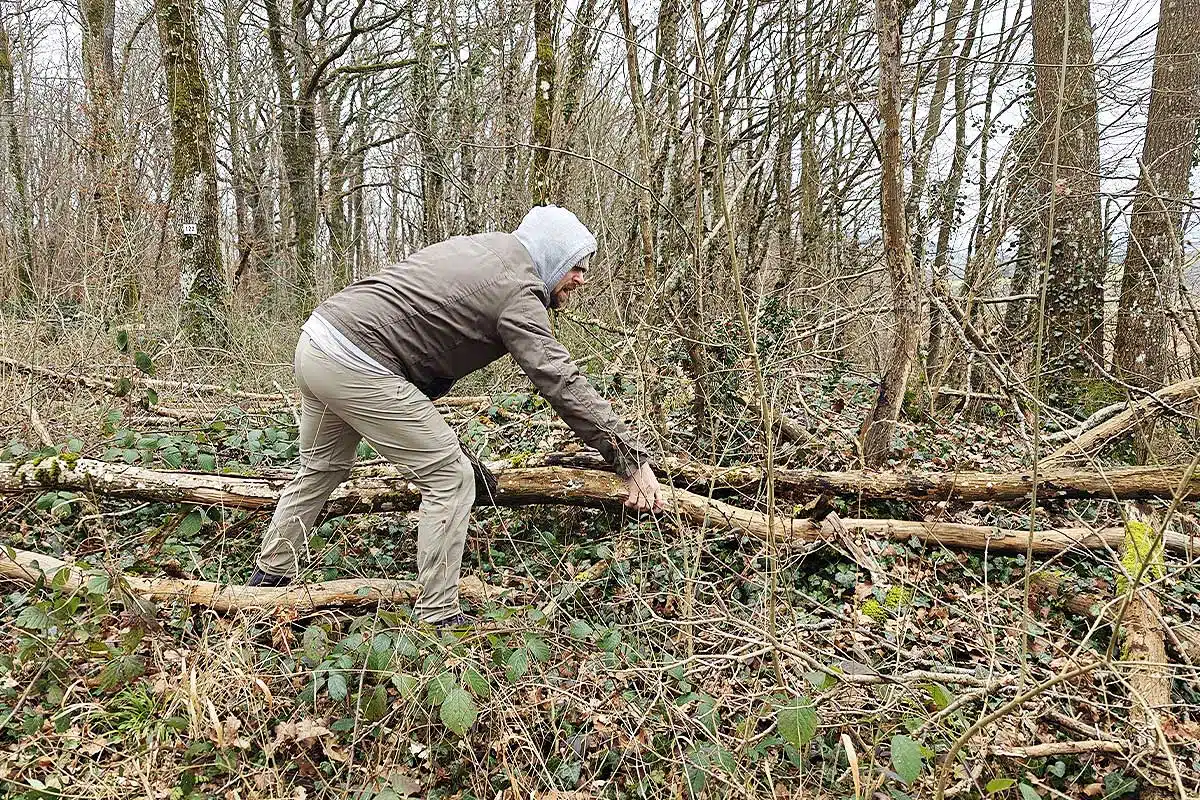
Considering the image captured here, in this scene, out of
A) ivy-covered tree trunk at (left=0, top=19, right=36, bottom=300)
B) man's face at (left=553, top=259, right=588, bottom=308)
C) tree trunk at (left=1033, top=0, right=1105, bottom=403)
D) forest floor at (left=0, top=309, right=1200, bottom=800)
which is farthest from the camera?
ivy-covered tree trunk at (left=0, top=19, right=36, bottom=300)

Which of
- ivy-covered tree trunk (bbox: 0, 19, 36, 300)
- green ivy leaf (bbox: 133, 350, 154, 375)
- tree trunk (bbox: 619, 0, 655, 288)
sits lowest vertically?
green ivy leaf (bbox: 133, 350, 154, 375)

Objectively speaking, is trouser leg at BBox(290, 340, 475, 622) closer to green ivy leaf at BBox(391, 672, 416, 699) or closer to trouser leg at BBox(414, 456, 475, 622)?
trouser leg at BBox(414, 456, 475, 622)

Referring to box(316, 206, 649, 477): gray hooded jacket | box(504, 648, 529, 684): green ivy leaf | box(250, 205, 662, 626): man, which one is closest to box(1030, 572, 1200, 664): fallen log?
box(250, 205, 662, 626): man

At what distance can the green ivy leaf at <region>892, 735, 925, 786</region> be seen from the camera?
205 centimetres

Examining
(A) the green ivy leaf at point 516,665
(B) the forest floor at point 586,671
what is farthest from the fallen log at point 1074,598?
(A) the green ivy leaf at point 516,665

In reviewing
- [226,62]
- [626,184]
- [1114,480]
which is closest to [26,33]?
[226,62]

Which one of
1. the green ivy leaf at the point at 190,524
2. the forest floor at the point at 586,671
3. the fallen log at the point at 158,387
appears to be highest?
the fallen log at the point at 158,387

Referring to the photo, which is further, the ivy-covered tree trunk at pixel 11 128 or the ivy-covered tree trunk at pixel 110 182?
the ivy-covered tree trunk at pixel 11 128

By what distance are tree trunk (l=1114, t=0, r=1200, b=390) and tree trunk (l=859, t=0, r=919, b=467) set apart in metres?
2.69

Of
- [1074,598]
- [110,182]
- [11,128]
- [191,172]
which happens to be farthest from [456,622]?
[11,128]

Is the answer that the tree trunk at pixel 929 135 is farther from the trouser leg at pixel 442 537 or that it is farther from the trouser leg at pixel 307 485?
the trouser leg at pixel 307 485

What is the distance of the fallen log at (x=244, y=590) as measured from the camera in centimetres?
336

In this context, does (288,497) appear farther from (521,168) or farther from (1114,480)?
(521,168)

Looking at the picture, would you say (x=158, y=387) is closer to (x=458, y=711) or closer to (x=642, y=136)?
(x=642, y=136)
